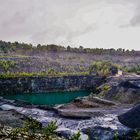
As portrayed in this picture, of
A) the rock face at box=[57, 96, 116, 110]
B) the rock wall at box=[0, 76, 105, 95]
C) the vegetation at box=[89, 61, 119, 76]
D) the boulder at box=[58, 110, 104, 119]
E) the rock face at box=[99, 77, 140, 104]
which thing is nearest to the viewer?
the boulder at box=[58, 110, 104, 119]

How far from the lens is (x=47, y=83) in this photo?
75.0 m

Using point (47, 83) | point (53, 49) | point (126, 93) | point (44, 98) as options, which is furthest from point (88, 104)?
point (53, 49)

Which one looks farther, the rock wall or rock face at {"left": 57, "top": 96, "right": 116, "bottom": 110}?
the rock wall

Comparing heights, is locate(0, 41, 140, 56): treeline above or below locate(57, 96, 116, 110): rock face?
above

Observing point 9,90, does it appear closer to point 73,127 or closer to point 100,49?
point 73,127

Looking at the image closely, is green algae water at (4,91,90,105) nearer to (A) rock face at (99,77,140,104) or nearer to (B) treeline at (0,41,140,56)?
(A) rock face at (99,77,140,104)

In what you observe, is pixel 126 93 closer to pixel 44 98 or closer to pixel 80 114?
pixel 80 114

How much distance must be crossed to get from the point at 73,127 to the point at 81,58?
341 ft

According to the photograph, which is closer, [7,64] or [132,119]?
[132,119]

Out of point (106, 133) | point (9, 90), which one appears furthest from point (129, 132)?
point (9, 90)

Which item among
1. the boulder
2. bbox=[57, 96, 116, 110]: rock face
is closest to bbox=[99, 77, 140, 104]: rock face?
bbox=[57, 96, 116, 110]: rock face

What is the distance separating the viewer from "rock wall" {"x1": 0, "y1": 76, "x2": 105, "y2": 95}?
227 ft

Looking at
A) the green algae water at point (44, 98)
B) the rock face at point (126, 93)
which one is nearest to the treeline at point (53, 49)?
the green algae water at point (44, 98)

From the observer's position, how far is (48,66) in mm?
104125
